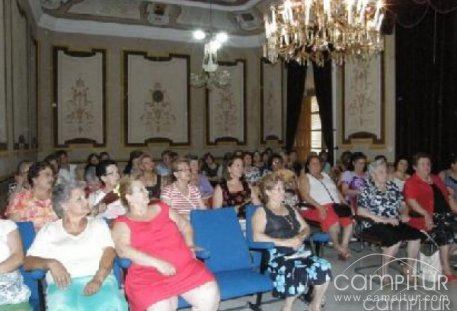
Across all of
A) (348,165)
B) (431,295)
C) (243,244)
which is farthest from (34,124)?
(431,295)

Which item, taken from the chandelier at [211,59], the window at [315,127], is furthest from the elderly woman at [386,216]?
the window at [315,127]

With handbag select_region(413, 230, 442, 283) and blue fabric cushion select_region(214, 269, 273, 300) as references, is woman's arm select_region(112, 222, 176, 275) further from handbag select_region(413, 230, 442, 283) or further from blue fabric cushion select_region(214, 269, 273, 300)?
handbag select_region(413, 230, 442, 283)

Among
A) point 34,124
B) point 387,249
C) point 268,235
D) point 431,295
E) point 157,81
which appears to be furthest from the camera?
point 157,81

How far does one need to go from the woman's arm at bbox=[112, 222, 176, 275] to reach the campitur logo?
1.70m

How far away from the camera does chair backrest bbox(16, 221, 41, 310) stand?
9.66 ft

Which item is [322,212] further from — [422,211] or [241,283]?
[241,283]

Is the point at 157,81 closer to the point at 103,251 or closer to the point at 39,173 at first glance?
the point at 39,173

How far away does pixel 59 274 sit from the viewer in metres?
2.65

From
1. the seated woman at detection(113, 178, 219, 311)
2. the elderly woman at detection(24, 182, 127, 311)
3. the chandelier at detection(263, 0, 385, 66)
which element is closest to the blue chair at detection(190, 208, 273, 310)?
the seated woman at detection(113, 178, 219, 311)

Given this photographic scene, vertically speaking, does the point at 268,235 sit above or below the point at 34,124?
below

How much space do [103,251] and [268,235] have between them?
124 cm

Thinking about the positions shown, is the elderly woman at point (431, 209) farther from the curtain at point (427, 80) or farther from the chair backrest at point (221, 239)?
the curtain at point (427, 80)

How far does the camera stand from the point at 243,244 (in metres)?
3.71

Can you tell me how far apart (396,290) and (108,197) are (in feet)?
8.27
